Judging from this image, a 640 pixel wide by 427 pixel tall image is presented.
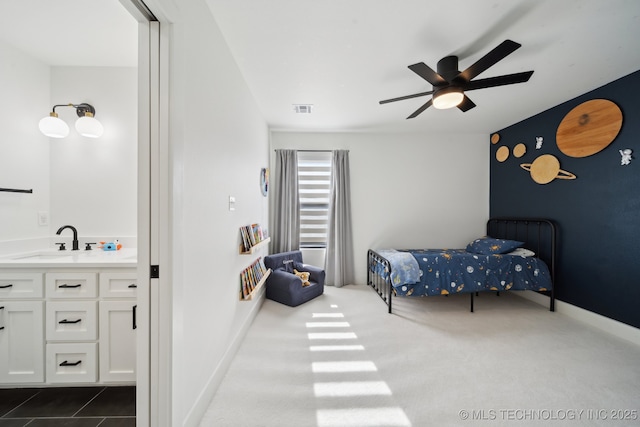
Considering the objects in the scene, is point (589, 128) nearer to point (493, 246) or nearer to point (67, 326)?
point (493, 246)

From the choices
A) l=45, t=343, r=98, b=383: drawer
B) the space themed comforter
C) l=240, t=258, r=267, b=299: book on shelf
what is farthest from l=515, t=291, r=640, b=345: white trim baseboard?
l=45, t=343, r=98, b=383: drawer

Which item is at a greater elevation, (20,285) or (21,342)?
(20,285)

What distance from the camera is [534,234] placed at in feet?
10.4

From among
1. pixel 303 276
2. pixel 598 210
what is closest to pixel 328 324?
pixel 303 276

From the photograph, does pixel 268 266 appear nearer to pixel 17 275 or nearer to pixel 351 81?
pixel 17 275

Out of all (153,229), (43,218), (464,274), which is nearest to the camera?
(153,229)

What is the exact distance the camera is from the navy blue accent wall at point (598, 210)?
7.38ft

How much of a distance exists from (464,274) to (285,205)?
274cm

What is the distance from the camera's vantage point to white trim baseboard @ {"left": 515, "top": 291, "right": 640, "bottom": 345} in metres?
2.21

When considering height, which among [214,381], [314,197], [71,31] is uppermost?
[71,31]

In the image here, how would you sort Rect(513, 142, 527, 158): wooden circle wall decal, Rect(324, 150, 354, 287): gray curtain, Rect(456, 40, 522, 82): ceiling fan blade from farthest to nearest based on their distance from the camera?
Rect(324, 150, 354, 287): gray curtain < Rect(513, 142, 527, 158): wooden circle wall decal < Rect(456, 40, 522, 82): ceiling fan blade

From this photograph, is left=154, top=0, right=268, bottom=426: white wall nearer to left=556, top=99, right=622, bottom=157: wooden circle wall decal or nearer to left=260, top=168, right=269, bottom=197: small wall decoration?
left=260, top=168, right=269, bottom=197: small wall decoration

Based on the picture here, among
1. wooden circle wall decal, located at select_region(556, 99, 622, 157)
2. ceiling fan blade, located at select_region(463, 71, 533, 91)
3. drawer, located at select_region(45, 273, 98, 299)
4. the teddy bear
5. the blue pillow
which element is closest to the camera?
drawer, located at select_region(45, 273, 98, 299)

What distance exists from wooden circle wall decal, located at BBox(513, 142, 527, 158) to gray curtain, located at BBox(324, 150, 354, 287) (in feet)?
8.49
